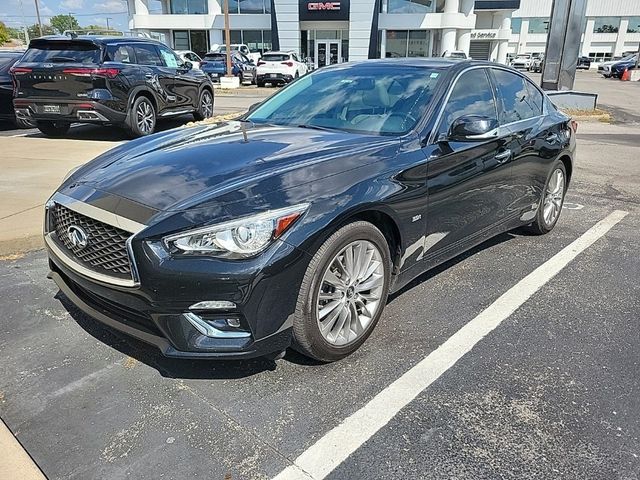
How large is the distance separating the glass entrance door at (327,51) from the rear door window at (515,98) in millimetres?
38631

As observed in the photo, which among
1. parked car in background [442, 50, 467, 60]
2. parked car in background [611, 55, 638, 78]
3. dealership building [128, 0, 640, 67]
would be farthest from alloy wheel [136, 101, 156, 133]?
parked car in background [611, 55, 638, 78]

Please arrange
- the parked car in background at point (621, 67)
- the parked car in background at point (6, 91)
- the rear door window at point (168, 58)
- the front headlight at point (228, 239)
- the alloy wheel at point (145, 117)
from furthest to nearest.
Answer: the parked car in background at point (621, 67) → the rear door window at point (168, 58) → the parked car in background at point (6, 91) → the alloy wheel at point (145, 117) → the front headlight at point (228, 239)

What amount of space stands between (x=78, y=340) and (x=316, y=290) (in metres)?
1.57

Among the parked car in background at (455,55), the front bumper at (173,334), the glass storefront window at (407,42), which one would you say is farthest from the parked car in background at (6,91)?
the glass storefront window at (407,42)

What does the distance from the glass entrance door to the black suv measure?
3371 centimetres

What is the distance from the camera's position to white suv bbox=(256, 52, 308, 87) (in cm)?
2506

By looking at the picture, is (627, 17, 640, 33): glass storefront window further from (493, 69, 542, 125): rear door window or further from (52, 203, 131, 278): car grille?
(52, 203, 131, 278): car grille

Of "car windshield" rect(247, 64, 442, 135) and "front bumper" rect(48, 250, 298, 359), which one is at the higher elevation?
"car windshield" rect(247, 64, 442, 135)

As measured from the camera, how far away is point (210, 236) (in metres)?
2.44

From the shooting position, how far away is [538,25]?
7750 centimetres

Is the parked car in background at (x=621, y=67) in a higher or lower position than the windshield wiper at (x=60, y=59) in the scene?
lower

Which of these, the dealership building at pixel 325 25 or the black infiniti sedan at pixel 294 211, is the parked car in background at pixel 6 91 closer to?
the black infiniti sedan at pixel 294 211

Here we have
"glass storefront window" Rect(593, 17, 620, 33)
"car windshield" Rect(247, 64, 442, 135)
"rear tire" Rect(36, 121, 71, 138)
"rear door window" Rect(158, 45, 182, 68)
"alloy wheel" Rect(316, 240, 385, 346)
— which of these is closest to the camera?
"alloy wheel" Rect(316, 240, 385, 346)

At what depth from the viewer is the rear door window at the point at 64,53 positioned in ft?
29.4
